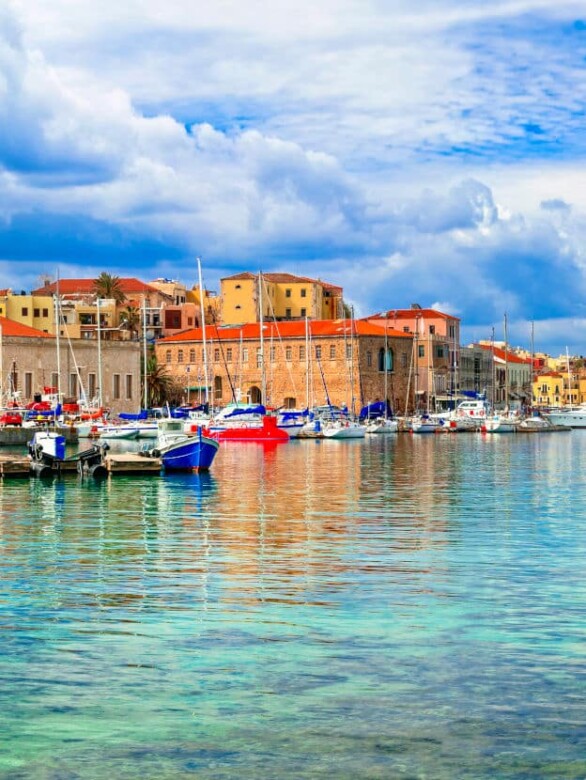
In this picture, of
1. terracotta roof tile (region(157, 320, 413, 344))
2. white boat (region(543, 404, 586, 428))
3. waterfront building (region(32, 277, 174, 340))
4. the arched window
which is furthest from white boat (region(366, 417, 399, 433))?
white boat (region(543, 404, 586, 428))

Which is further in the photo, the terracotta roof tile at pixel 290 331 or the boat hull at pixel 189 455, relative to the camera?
the terracotta roof tile at pixel 290 331

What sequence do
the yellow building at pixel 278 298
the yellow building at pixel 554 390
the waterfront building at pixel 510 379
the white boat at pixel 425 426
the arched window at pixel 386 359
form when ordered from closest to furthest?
the white boat at pixel 425 426, the arched window at pixel 386 359, the yellow building at pixel 278 298, the waterfront building at pixel 510 379, the yellow building at pixel 554 390

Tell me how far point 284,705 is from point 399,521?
17.5 m

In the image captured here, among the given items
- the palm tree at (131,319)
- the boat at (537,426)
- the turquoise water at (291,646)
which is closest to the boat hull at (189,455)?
the turquoise water at (291,646)

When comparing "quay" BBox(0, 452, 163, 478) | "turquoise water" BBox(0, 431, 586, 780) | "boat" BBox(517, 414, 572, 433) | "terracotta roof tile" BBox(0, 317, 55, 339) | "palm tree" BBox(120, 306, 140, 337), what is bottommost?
"turquoise water" BBox(0, 431, 586, 780)

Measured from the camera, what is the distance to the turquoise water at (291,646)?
1086 cm

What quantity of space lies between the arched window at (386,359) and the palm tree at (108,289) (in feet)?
92.7

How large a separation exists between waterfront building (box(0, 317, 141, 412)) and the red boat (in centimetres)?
1275

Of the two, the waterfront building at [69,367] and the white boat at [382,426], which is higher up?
the waterfront building at [69,367]

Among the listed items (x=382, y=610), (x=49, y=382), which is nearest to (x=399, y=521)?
(x=382, y=610)

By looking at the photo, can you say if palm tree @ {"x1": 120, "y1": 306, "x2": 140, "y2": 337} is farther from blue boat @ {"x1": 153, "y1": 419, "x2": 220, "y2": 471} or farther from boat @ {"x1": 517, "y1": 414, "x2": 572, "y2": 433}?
blue boat @ {"x1": 153, "y1": 419, "x2": 220, "y2": 471}

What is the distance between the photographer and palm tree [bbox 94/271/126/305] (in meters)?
134

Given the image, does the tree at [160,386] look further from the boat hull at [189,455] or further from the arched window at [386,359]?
the boat hull at [189,455]

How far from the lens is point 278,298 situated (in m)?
138
